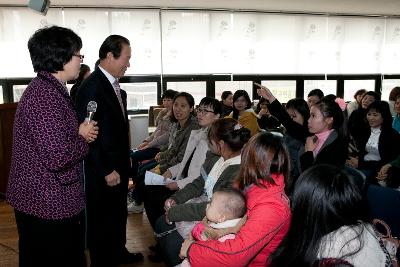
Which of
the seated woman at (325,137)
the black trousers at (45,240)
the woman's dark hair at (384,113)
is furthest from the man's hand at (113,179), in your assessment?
the woman's dark hair at (384,113)

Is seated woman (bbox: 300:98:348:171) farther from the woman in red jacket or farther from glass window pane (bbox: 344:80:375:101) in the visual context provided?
glass window pane (bbox: 344:80:375:101)

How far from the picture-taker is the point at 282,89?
714 centimetres

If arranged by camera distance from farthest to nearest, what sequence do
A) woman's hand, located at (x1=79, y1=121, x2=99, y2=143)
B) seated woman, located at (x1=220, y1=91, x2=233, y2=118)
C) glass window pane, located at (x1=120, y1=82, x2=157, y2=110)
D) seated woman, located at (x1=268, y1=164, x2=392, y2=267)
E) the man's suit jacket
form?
glass window pane, located at (x1=120, y1=82, x2=157, y2=110) → seated woman, located at (x1=220, y1=91, x2=233, y2=118) → the man's suit jacket → woman's hand, located at (x1=79, y1=121, x2=99, y2=143) → seated woman, located at (x1=268, y1=164, x2=392, y2=267)

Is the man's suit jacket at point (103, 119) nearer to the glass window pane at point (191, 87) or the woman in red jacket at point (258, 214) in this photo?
the woman in red jacket at point (258, 214)

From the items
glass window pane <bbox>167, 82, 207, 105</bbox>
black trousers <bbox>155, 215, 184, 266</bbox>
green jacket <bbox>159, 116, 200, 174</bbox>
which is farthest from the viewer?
glass window pane <bbox>167, 82, 207, 105</bbox>

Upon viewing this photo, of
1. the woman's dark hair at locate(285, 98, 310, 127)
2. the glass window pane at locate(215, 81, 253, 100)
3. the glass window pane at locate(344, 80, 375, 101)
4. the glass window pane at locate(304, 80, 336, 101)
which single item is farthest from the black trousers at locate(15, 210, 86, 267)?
the glass window pane at locate(344, 80, 375, 101)

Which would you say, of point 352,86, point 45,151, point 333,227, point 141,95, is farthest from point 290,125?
point 352,86

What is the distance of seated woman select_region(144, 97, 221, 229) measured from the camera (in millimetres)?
2738

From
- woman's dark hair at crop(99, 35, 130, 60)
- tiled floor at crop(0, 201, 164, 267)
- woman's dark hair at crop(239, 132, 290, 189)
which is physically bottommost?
tiled floor at crop(0, 201, 164, 267)

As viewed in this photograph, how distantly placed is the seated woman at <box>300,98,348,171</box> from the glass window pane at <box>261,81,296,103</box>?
4359 mm

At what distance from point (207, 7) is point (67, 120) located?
528 cm

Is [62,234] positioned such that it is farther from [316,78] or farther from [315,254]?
[316,78]

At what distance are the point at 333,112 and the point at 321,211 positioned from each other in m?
1.76

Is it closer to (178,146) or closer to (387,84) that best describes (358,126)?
(178,146)
